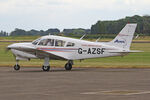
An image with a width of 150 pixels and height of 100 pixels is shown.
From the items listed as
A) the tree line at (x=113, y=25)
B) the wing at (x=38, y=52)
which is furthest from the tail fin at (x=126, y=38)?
the tree line at (x=113, y=25)

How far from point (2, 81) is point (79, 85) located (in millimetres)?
4044

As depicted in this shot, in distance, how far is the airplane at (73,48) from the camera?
29156 millimetres

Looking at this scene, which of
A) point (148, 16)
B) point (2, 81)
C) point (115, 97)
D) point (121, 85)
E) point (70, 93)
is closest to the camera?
point (115, 97)

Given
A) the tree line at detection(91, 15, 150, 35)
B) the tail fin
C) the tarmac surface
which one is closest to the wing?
the tail fin

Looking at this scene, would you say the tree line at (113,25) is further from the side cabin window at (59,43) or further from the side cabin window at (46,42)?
the side cabin window at (46,42)

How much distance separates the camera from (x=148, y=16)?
18550 cm

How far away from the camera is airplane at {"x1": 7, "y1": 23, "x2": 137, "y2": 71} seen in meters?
29.2

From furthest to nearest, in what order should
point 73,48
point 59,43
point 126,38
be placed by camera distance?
point 59,43 < point 73,48 < point 126,38

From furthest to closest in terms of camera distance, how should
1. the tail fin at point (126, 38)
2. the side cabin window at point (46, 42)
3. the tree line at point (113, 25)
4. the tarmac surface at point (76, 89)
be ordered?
the tree line at point (113, 25)
the side cabin window at point (46, 42)
the tail fin at point (126, 38)
the tarmac surface at point (76, 89)

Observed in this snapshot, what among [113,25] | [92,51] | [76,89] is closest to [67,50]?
[92,51]

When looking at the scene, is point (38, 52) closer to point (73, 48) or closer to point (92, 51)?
point (73, 48)

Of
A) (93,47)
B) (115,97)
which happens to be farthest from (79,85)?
(93,47)

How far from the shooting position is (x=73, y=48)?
29703mm

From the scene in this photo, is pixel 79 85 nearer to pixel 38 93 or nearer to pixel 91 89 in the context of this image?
pixel 91 89
